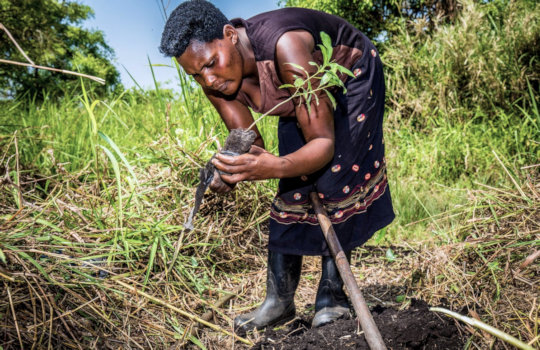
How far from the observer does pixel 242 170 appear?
132 centimetres

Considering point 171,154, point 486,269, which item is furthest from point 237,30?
point 486,269

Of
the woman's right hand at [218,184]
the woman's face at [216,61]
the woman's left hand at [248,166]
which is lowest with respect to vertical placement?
the woman's right hand at [218,184]

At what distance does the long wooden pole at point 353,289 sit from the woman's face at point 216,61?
598 mm

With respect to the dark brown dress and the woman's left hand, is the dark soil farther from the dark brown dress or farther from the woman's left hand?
the woman's left hand

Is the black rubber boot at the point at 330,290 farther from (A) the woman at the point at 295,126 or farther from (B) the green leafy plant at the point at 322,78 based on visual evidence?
(B) the green leafy plant at the point at 322,78

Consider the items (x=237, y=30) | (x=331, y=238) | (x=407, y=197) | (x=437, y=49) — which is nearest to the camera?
(x=331, y=238)

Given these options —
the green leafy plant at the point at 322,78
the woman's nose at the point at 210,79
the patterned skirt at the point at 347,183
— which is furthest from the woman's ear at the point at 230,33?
the patterned skirt at the point at 347,183

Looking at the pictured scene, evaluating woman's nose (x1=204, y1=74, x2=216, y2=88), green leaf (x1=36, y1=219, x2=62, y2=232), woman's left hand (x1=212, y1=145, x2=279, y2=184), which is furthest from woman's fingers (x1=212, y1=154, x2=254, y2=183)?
green leaf (x1=36, y1=219, x2=62, y2=232)

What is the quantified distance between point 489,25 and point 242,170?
19.1 ft

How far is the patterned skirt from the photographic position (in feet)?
5.39

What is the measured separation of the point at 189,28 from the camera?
142 centimetres

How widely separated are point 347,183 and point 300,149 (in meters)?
0.40

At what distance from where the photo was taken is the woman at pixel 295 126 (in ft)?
4.60

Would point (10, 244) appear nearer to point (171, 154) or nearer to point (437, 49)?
point (171, 154)
